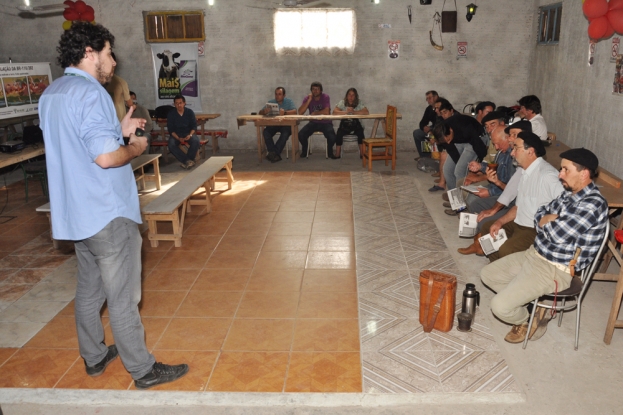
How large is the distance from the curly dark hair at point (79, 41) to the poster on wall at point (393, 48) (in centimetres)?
805

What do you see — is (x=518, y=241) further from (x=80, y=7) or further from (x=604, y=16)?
(x=80, y=7)

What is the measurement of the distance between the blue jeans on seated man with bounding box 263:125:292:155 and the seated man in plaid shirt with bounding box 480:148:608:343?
670 centimetres

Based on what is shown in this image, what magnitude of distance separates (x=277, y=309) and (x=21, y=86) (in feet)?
24.6

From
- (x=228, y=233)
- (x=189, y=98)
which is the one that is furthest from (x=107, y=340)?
(x=189, y=98)

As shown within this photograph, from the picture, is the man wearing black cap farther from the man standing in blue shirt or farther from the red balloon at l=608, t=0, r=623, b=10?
the man standing in blue shirt

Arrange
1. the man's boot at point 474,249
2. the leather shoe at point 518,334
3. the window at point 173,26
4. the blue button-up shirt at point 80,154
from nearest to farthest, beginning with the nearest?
the blue button-up shirt at point 80,154
the leather shoe at point 518,334
the man's boot at point 474,249
the window at point 173,26

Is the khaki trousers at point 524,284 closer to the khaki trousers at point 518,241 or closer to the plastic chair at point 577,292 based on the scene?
the plastic chair at point 577,292

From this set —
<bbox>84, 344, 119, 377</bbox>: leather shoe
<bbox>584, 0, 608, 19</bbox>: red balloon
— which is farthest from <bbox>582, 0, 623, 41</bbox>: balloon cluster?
<bbox>84, 344, 119, 377</bbox>: leather shoe

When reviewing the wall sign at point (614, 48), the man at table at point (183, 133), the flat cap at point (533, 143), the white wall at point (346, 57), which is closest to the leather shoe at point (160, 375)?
the flat cap at point (533, 143)

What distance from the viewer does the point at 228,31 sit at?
10336 mm

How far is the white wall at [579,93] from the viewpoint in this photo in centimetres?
595

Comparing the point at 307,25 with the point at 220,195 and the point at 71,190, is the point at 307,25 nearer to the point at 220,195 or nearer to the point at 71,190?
the point at 220,195

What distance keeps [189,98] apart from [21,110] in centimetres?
301

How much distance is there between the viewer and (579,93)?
7.00 metres
